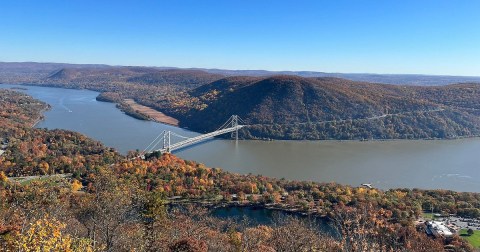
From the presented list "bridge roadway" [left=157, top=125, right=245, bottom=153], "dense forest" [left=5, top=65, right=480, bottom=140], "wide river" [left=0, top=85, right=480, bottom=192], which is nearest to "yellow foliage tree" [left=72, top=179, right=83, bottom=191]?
"wide river" [left=0, top=85, right=480, bottom=192]

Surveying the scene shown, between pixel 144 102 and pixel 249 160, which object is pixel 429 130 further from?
pixel 144 102

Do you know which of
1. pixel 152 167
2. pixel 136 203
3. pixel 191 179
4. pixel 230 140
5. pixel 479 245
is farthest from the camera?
pixel 230 140

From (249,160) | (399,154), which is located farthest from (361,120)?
(249,160)

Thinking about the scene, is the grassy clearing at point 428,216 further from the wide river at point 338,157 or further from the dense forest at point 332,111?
the dense forest at point 332,111

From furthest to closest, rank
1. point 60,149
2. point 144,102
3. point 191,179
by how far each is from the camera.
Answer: point 144,102
point 60,149
point 191,179

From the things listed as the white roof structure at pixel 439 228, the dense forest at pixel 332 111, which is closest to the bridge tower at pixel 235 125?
the dense forest at pixel 332 111

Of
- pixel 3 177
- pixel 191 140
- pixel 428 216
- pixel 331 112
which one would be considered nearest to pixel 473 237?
pixel 428 216

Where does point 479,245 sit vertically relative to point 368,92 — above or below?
below
